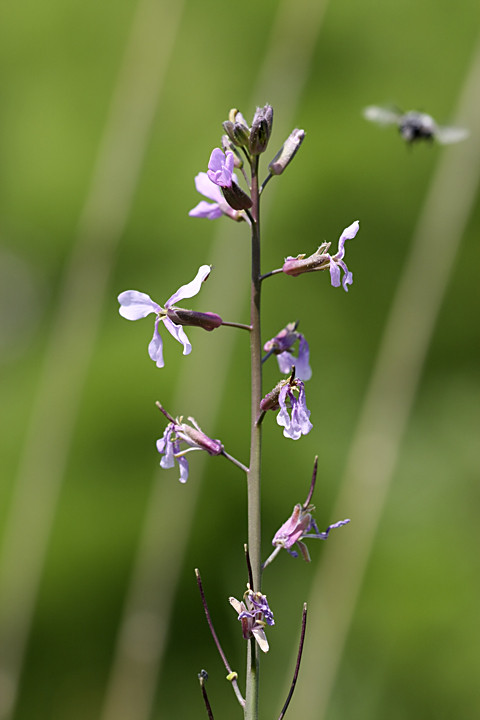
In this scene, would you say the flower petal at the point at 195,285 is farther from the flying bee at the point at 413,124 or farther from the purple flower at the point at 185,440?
the flying bee at the point at 413,124

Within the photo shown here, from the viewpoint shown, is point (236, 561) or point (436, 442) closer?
point (236, 561)

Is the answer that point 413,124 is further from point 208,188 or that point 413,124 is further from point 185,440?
point 185,440

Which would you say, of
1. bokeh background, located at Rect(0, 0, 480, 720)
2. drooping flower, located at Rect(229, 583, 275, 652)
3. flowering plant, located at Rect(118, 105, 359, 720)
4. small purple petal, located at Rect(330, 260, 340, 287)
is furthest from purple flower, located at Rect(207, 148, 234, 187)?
bokeh background, located at Rect(0, 0, 480, 720)

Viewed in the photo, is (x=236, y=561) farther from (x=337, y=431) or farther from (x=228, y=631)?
(x=337, y=431)

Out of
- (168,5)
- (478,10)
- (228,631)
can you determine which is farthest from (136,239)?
(478,10)

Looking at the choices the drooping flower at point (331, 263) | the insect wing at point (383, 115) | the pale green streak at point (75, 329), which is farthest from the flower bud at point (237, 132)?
the pale green streak at point (75, 329)
